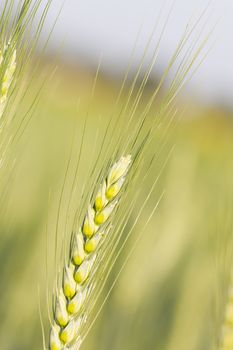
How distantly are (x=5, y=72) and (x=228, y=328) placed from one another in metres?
0.48

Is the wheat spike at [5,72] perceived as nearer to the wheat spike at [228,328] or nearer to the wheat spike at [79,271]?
the wheat spike at [79,271]

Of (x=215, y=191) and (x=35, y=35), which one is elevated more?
(x=35, y=35)

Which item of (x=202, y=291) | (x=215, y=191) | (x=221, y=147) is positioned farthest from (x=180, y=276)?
(x=221, y=147)

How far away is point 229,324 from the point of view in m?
1.04

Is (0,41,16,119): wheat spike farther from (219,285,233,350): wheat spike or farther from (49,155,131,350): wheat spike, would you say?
(219,285,233,350): wheat spike

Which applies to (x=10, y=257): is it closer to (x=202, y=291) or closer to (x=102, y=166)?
(x=202, y=291)

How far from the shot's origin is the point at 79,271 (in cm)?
89

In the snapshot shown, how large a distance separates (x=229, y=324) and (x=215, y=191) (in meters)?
2.56

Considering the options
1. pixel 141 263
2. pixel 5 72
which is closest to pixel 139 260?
pixel 141 263

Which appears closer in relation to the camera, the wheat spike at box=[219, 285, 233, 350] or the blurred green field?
the wheat spike at box=[219, 285, 233, 350]

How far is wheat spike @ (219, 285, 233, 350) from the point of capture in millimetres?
1008

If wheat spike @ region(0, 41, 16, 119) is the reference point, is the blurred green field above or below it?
below

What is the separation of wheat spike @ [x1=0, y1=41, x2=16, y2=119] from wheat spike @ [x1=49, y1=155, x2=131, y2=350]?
180mm

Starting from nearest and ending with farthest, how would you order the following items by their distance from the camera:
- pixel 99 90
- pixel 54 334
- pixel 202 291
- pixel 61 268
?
1. pixel 54 334
2. pixel 61 268
3. pixel 202 291
4. pixel 99 90
